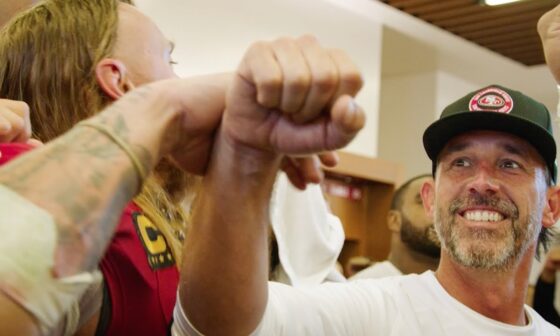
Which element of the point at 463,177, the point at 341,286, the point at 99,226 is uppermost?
the point at 99,226

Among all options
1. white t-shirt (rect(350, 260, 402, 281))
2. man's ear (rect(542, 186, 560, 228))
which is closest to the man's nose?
man's ear (rect(542, 186, 560, 228))

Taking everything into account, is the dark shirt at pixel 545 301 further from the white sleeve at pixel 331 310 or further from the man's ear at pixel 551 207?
the white sleeve at pixel 331 310

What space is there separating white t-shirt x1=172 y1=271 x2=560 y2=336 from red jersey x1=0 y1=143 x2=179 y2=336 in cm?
24

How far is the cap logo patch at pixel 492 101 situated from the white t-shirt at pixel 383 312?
1.50 feet

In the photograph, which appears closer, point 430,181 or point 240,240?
point 240,240

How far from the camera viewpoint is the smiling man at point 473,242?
1.44 meters

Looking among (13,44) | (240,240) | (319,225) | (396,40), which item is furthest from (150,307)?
(396,40)

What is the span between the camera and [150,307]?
988 millimetres

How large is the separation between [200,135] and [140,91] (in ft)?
0.35

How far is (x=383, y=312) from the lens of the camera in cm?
149

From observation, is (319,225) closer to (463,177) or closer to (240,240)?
(463,177)

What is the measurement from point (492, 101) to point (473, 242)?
380mm

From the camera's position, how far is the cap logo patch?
5.77 feet

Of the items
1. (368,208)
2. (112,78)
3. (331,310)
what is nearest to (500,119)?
(331,310)
